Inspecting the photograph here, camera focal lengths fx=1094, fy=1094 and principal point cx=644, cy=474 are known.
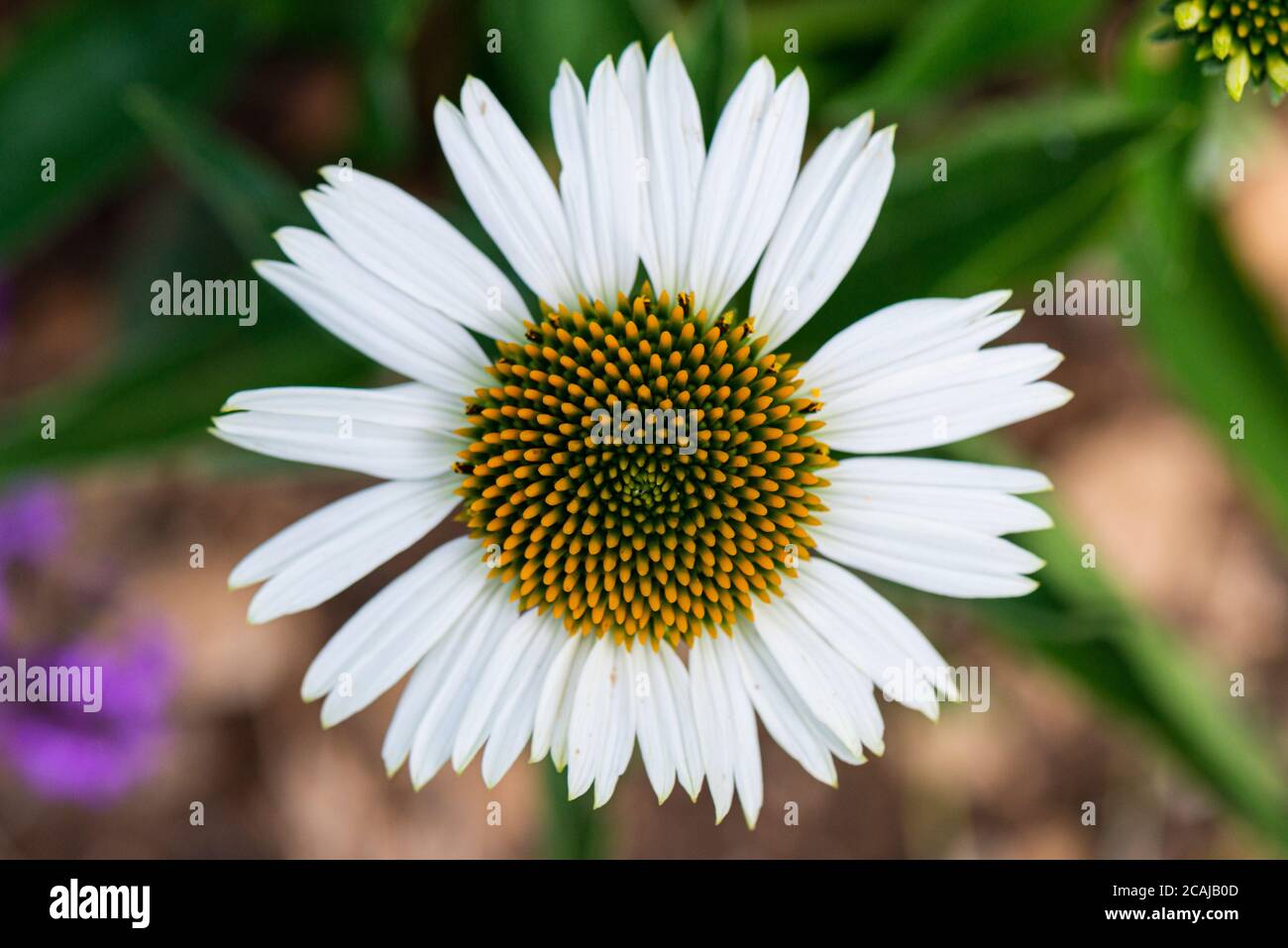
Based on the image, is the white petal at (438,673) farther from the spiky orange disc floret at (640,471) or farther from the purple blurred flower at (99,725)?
the purple blurred flower at (99,725)

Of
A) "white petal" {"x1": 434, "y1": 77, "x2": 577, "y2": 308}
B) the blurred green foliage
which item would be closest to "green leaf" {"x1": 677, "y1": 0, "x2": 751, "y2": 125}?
the blurred green foliage

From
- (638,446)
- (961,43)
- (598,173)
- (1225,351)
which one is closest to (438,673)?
(638,446)

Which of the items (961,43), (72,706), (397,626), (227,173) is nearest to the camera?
(397,626)

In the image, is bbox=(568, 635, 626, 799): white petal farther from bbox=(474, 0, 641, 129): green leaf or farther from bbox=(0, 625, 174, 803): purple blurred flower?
bbox=(0, 625, 174, 803): purple blurred flower

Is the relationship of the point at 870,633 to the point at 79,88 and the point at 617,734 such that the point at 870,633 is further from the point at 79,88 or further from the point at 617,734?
the point at 79,88

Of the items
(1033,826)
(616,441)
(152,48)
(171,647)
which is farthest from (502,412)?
(1033,826)

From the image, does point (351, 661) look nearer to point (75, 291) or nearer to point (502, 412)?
point (502, 412)
